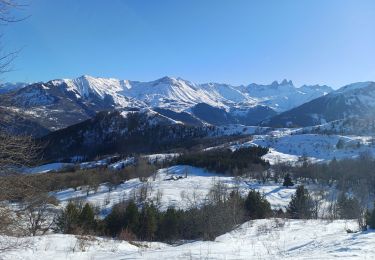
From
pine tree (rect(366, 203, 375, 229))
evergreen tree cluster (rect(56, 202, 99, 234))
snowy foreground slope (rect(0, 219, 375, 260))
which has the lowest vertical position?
evergreen tree cluster (rect(56, 202, 99, 234))

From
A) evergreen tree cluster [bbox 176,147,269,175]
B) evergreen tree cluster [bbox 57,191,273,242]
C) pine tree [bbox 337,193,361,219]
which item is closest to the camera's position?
pine tree [bbox 337,193,361,219]

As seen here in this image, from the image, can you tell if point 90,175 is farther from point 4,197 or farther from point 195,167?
point 4,197

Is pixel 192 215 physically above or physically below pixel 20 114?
below

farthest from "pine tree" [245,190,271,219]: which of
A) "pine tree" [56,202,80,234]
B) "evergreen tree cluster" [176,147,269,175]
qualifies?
"evergreen tree cluster" [176,147,269,175]

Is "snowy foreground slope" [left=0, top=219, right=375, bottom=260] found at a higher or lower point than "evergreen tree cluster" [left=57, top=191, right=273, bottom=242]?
higher

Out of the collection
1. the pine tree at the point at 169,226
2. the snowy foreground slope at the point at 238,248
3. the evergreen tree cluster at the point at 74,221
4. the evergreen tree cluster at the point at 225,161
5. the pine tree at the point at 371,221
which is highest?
the evergreen tree cluster at the point at 225,161

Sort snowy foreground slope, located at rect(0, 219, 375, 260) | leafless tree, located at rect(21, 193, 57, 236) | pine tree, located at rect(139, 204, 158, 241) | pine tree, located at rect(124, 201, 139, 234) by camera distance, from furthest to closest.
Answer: pine tree, located at rect(124, 201, 139, 234) < pine tree, located at rect(139, 204, 158, 241) < leafless tree, located at rect(21, 193, 57, 236) < snowy foreground slope, located at rect(0, 219, 375, 260)

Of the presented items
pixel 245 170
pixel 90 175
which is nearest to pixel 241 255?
pixel 90 175

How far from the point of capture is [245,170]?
171 metres

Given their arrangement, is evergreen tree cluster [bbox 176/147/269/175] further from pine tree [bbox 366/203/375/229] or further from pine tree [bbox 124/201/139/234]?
pine tree [bbox 366/203/375/229]

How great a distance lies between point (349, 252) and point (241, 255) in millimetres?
3629

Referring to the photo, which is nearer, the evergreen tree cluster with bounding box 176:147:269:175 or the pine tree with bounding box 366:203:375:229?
the pine tree with bounding box 366:203:375:229

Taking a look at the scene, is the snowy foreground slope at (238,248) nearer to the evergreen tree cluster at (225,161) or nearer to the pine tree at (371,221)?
the pine tree at (371,221)

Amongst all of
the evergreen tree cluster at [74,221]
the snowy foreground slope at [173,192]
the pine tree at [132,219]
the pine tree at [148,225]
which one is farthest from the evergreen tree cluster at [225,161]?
the evergreen tree cluster at [74,221]
